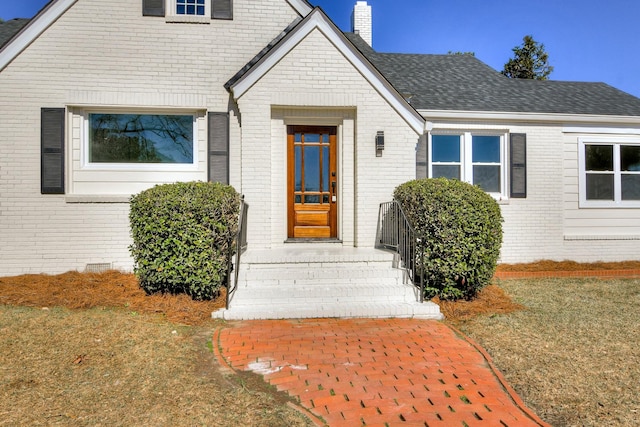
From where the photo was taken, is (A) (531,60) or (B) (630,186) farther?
(A) (531,60)

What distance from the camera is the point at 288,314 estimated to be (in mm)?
5316

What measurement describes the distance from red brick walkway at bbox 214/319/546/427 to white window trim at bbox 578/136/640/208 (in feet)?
22.1

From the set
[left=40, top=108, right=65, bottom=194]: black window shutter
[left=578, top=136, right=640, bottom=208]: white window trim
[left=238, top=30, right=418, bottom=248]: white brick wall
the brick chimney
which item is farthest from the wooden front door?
the brick chimney

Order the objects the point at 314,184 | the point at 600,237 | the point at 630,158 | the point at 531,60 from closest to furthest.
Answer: the point at 314,184 → the point at 600,237 → the point at 630,158 → the point at 531,60

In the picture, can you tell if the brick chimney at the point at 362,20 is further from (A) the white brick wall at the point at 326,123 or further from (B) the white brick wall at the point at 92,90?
(A) the white brick wall at the point at 326,123

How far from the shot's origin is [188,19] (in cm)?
783

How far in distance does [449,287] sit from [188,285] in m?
3.83

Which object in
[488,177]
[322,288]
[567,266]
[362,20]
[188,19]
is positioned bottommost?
[567,266]

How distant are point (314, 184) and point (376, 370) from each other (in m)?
4.80

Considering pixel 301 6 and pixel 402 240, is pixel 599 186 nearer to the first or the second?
pixel 402 240

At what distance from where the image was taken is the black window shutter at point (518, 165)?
908 centimetres

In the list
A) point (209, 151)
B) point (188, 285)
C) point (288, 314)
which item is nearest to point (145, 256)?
point (188, 285)

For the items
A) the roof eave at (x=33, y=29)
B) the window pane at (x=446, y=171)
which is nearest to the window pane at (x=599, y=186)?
the window pane at (x=446, y=171)

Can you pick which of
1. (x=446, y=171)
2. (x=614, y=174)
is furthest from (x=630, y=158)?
(x=446, y=171)
